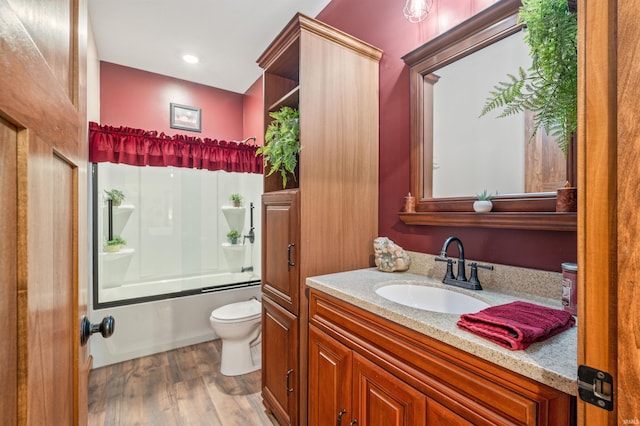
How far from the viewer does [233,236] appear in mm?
3555

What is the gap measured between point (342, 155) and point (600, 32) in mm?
1246

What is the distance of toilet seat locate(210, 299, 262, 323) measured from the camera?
2.28 metres

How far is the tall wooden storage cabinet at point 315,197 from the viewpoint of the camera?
155cm

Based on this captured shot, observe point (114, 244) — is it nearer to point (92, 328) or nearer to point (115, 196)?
point (115, 196)

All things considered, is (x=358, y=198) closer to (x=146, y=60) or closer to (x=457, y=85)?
(x=457, y=85)

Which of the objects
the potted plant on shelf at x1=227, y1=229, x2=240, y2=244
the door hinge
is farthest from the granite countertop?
the potted plant on shelf at x1=227, y1=229, x2=240, y2=244

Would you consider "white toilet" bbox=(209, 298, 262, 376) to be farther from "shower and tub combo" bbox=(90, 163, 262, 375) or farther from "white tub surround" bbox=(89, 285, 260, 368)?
"white tub surround" bbox=(89, 285, 260, 368)

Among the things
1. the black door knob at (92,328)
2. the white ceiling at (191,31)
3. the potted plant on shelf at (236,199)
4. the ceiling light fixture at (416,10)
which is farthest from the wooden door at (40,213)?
the potted plant on shelf at (236,199)

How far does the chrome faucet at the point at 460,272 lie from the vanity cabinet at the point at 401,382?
484 millimetres

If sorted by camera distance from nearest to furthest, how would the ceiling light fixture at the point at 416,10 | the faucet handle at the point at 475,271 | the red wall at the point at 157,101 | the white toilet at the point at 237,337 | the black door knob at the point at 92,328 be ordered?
1. the black door knob at the point at 92,328
2. the faucet handle at the point at 475,271
3. the ceiling light fixture at the point at 416,10
4. the white toilet at the point at 237,337
5. the red wall at the point at 157,101

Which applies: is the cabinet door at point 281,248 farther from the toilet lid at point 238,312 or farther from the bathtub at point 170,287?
the bathtub at point 170,287

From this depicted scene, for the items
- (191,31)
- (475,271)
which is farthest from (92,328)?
(191,31)

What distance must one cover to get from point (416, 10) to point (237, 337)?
252 centimetres

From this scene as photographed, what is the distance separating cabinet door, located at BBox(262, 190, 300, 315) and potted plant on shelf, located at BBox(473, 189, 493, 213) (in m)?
0.86
